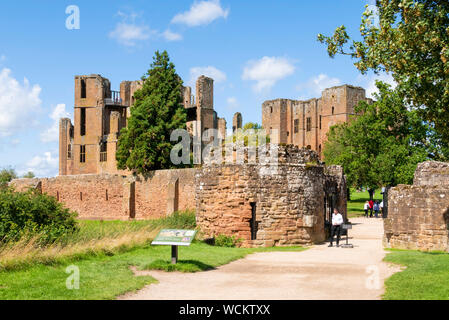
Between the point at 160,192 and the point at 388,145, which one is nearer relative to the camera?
the point at 160,192

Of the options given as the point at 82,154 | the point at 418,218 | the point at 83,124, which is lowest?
the point at 418,218

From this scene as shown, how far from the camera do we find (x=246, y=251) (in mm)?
15031

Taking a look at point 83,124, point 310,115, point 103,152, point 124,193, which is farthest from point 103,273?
point 310,115

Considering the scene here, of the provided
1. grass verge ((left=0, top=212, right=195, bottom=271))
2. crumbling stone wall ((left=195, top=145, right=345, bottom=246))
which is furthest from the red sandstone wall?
crumbling stone wall ((left=195, top=145, right=345, bottom=246))

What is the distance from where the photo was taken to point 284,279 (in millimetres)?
10188

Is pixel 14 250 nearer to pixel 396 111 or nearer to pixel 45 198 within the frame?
pixel 45 198

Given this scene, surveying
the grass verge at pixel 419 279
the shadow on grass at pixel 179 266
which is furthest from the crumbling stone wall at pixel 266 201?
the shadow on grass at pixel 179 266

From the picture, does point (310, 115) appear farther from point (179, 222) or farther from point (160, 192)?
point (179, 222)

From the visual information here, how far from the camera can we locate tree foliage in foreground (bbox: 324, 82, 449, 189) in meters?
34.8

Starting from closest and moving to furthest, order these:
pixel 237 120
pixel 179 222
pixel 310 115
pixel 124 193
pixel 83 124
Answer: pixel 179 222 < pixel 124 193 < pixel 83 124 < pixel 237 120 < pixel 310 115

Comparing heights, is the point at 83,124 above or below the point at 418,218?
above

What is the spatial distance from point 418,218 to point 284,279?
662 cm

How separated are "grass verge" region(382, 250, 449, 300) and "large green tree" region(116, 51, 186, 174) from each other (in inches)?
858
